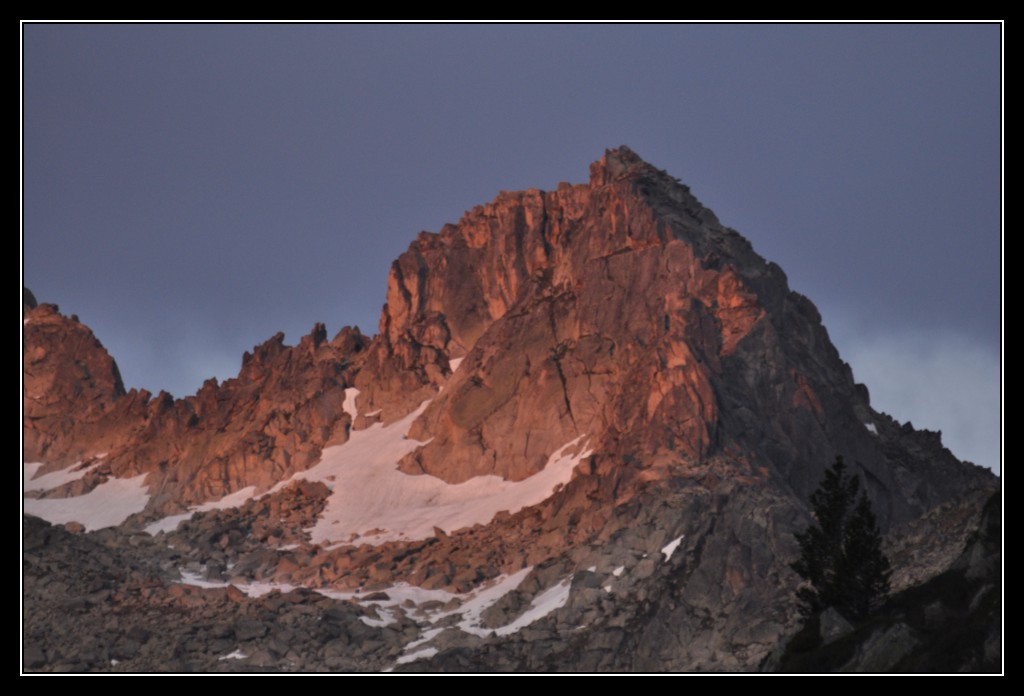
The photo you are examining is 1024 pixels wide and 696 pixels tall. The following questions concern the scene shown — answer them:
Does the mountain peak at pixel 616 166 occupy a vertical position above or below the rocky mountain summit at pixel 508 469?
above

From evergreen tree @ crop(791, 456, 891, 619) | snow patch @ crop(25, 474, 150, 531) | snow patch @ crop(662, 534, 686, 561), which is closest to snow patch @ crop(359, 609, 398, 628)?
snow patch @ crop(662, 534, 686, 561)

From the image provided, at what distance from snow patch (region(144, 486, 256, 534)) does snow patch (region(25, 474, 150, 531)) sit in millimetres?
6962

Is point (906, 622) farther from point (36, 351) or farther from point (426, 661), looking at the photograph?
point (36, 351)

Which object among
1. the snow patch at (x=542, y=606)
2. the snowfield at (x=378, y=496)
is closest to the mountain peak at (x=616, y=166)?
the snowfield at (x=378, y=496)

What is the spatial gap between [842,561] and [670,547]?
32.4 m

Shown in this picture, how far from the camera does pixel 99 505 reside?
541 feet

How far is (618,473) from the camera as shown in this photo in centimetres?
12156

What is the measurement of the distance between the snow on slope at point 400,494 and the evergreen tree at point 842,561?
4957cm

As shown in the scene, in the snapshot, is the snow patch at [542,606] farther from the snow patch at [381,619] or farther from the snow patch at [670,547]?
the snow patch at [381,619]

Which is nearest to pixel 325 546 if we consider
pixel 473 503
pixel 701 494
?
pixel 473 503

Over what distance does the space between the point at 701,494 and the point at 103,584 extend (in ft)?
151

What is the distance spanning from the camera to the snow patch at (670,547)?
108850 millimetres

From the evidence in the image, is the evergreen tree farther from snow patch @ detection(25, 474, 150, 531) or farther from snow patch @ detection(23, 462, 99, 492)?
snow patch @ detection(23, 462, 99, 492)

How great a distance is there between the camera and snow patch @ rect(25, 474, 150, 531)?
15988 centimetres
